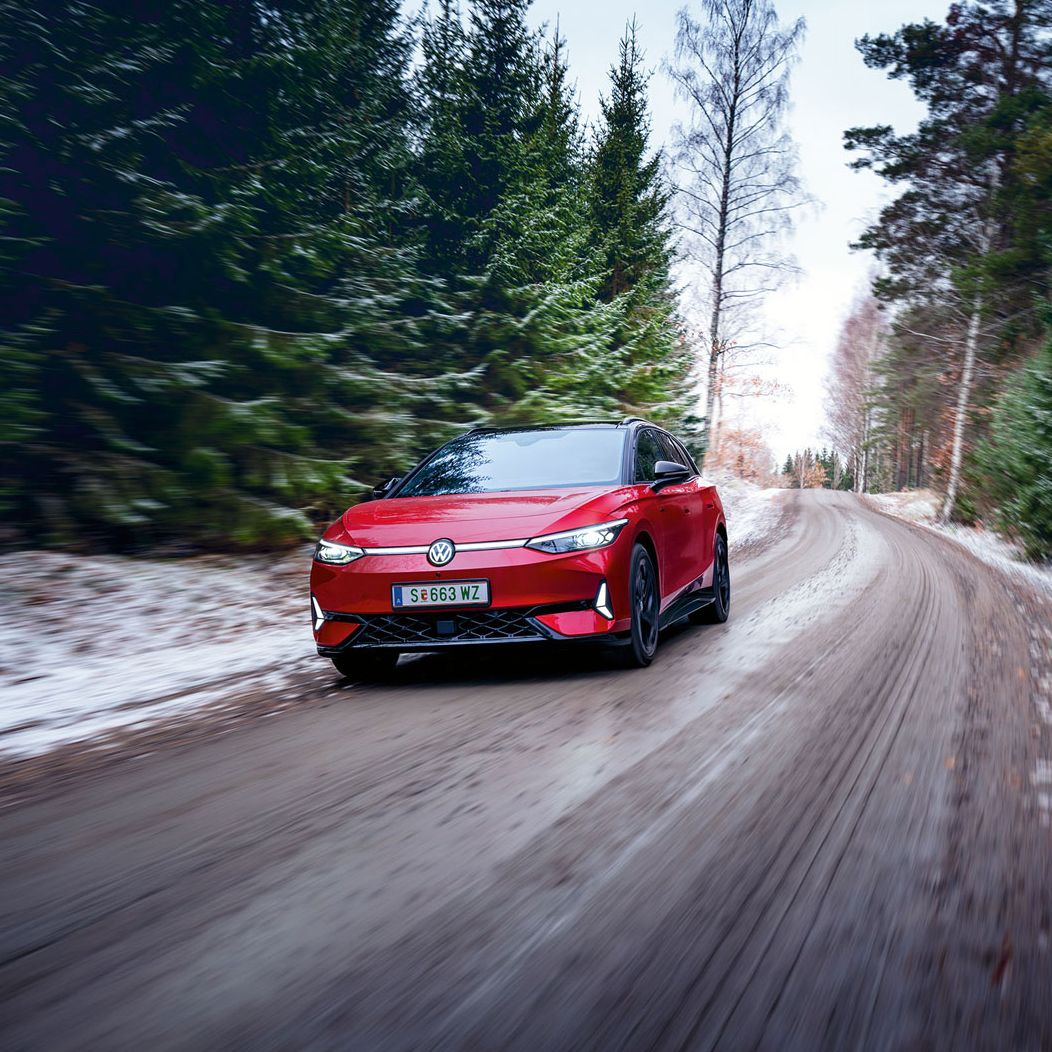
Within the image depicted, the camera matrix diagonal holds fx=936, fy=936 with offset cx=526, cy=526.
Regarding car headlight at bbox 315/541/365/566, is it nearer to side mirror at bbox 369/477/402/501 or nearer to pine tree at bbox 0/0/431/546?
side mirror at bbox 369/477/402/501

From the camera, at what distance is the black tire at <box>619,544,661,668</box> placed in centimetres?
570

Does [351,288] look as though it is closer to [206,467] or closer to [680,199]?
[206,467]

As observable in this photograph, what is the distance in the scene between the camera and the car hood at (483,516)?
17.8 ft

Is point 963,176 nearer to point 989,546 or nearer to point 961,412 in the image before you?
point 961,412

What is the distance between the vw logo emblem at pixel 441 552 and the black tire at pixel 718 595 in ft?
10.2

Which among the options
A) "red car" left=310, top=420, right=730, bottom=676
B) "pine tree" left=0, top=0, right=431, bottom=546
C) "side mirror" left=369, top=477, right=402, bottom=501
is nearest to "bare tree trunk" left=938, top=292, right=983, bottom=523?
"pine tree" left=0, top=0, right=431, bottom=546

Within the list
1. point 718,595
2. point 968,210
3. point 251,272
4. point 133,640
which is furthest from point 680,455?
point 968,210

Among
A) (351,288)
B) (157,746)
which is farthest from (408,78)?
(157,746)

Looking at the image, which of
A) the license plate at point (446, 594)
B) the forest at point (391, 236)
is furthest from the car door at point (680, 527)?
the forest at point (391, 236)

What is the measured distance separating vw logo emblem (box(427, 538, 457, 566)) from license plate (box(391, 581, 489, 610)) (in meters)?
0.13

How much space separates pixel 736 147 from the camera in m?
27.1

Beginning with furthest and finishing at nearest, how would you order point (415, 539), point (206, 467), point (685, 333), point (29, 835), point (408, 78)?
point (685, 333), point (408, 78), point (206, 467), point (415, 539), point (29, 835)

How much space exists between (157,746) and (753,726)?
112 inches

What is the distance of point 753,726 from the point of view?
4.46 m
